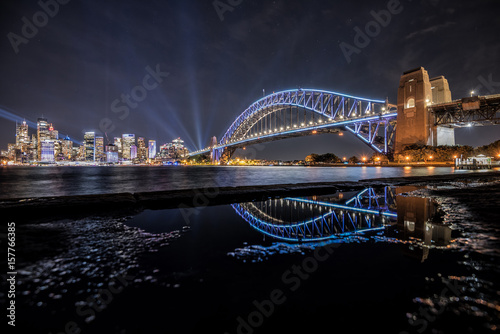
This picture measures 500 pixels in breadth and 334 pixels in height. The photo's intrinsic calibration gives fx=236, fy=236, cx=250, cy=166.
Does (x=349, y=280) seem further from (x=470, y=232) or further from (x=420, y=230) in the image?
(x=470, y=232)

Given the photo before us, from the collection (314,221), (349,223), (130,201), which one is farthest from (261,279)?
(130,201)

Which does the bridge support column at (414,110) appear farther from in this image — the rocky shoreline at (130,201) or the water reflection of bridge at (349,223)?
the water reflection of bridge at (349,223)

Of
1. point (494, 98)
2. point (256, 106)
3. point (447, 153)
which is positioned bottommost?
point (447, 153)

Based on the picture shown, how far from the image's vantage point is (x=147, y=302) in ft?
4.88

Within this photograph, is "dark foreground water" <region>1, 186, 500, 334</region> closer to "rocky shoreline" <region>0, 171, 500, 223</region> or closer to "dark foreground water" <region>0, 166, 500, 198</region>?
"rocky shoreline" <region>0, 171, 500, 223</region>

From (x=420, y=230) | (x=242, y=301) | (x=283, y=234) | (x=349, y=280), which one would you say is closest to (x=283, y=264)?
(x=349, y=280)

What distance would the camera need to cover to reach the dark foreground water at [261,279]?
130cm

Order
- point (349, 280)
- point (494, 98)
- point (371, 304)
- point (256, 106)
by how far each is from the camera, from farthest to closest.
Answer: point (256, 106) < point (494, 98) < point (349, 280) < point (371, 304)

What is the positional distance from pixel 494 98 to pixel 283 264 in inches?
1702

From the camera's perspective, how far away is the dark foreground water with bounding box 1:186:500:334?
130 centimetres

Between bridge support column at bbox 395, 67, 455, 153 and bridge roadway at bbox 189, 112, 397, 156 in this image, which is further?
bridge roadway at bbox 189, 112, 397, 156

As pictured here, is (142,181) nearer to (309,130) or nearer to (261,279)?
(261,279)

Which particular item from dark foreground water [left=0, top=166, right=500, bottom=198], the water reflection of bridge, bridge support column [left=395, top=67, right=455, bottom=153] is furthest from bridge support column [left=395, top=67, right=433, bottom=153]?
the water reflection of bridge

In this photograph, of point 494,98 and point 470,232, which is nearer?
point 470,232
